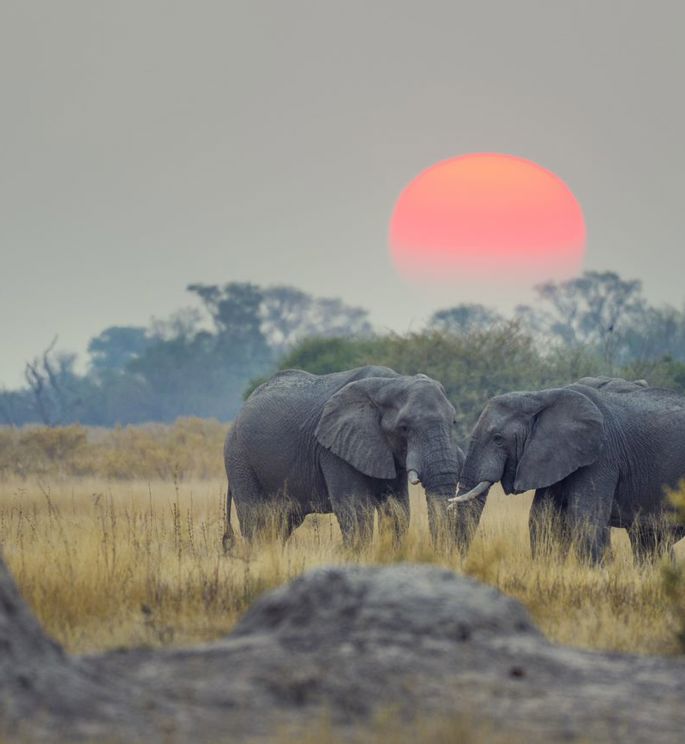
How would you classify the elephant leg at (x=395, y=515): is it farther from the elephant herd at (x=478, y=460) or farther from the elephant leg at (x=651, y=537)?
the elephant leg at (x=651, y=537)

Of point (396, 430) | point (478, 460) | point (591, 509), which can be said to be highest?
point (396, 430)

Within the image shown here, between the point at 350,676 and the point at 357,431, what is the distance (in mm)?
8626

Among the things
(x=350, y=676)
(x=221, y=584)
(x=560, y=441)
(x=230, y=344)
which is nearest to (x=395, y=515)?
(x=560, y=441)

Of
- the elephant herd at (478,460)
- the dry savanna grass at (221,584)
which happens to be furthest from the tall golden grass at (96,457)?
the dry savanna grass at (221,584)

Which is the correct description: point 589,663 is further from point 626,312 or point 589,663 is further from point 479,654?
point 626,312

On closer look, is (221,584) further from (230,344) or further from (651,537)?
(230,344)

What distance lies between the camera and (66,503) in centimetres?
2384

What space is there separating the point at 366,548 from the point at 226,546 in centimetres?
131

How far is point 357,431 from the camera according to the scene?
1530 cm

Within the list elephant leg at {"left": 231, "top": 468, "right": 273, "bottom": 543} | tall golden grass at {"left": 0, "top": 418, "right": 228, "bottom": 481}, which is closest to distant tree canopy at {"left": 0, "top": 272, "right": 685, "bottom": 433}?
tall golden grass at {"left": 0, "top": 418, "right": 228, "bottom": 481}

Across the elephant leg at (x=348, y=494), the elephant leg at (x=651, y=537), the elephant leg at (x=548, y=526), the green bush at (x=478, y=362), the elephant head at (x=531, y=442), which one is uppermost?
the green bush at (x=478, y=362)

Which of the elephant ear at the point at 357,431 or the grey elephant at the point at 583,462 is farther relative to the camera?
the elephant ear at the point at 357,431

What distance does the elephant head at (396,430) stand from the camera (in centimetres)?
1445

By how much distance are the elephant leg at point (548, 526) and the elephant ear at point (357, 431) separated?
146 cm
